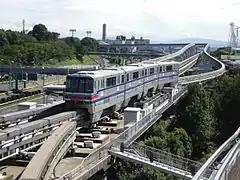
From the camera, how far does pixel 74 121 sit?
21500 millimetres

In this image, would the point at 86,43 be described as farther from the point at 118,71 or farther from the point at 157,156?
the point at 157,156

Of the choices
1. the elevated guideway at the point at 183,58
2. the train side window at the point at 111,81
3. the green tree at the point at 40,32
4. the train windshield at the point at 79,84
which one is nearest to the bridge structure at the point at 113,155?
the train windshield at the point at 79,84

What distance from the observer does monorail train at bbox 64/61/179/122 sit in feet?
76.0

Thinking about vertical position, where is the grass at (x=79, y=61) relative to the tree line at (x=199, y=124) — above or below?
above

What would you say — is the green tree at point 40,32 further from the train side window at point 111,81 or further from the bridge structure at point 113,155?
the bridge structure at point 113,155

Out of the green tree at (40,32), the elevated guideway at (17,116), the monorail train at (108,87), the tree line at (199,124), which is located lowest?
the tree line at (199,124)

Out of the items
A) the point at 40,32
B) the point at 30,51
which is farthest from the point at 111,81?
the point at 40,32

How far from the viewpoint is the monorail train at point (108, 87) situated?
2317cm

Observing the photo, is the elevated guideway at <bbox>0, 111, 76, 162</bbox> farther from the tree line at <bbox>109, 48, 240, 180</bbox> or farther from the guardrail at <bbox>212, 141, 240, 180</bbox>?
the guardrail at <bbox>212, 141, 240, 180</bbox>

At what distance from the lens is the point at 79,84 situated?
2328 centimetres

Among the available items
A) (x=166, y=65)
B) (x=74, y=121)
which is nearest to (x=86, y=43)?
(x=166, y=65)

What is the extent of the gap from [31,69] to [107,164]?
143 feet

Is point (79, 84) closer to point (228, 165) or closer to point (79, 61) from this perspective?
point (228, 165)

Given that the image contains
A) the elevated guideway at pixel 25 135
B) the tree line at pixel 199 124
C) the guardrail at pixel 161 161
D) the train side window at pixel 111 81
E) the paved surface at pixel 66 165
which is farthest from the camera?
the tree line at pixel 199 124
